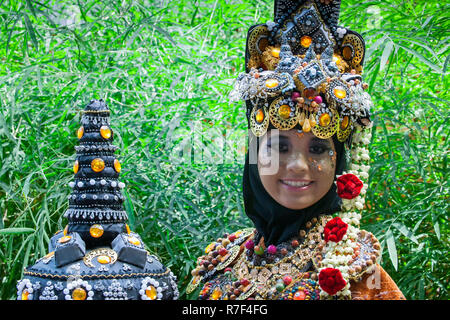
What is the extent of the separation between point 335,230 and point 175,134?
144 centimetres

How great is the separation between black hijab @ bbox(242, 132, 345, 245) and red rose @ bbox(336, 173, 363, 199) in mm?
64

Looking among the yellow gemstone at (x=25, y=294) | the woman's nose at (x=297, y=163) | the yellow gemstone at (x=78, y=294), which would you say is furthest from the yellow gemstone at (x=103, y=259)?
the woman's nose at (x=297, y=163)

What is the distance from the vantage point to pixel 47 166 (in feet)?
10.3

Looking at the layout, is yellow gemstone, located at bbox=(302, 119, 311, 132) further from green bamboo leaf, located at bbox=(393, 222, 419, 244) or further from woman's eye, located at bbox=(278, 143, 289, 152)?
green bamboo leaf, located at bbox=(393, 222, 419, 244)

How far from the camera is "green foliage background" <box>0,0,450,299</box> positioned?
302cm

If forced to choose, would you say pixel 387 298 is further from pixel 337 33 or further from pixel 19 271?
pixel 19 271

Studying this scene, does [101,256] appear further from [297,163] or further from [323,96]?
[323,96]

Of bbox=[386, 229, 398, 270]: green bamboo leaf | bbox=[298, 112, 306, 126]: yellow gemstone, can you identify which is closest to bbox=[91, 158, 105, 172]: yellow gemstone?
bbox=[298, 112, 306, 126]: yellow gemstone

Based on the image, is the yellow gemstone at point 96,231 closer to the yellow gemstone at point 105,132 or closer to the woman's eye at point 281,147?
the yellow gemstone at point 105,132

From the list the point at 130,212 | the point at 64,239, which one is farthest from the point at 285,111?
the point at 130,212

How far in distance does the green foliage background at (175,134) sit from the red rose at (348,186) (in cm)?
73

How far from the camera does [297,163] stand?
2.10m
